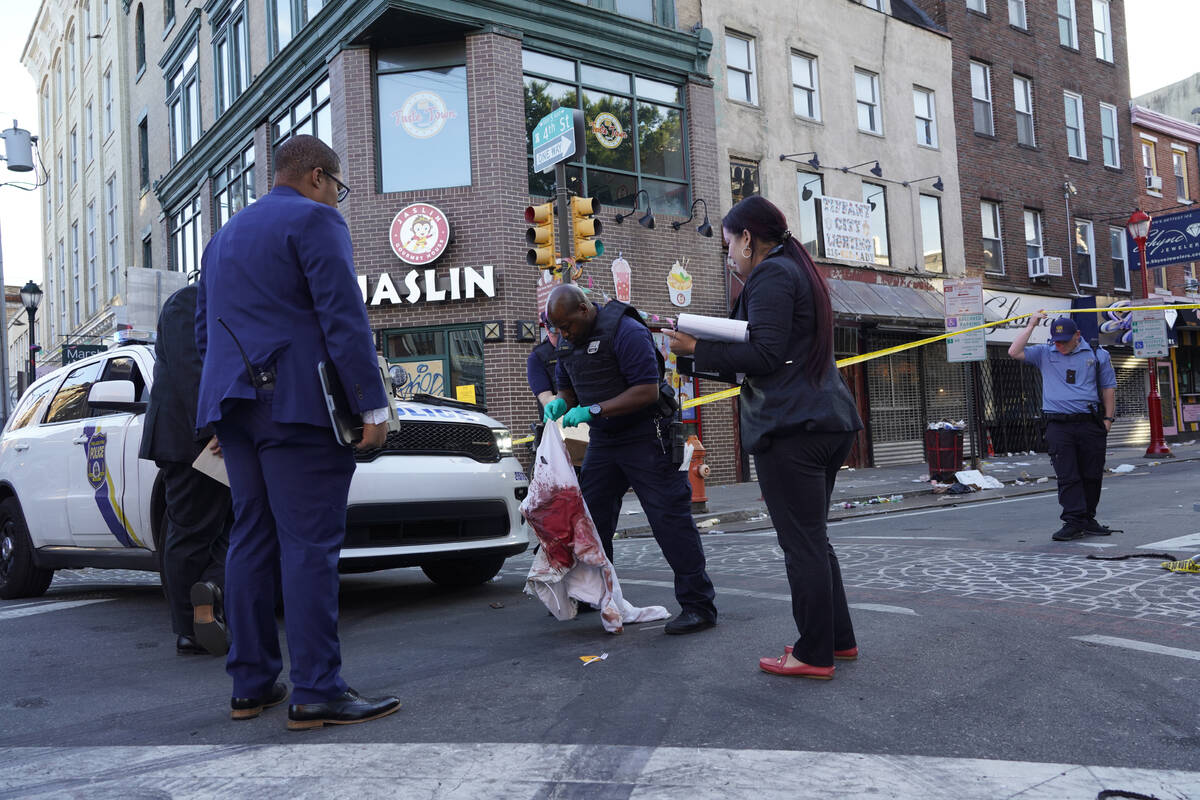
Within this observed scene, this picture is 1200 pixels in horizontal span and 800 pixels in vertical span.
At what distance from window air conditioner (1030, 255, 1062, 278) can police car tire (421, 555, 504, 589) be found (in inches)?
856

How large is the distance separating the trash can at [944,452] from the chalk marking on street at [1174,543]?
670 cm

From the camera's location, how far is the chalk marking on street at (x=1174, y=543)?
6.80 meters

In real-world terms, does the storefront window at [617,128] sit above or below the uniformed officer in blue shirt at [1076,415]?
above

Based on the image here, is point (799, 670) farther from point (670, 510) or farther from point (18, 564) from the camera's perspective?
point (18, 564)

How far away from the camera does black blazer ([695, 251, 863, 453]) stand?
11.9ft

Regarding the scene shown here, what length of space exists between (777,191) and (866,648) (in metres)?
16.4

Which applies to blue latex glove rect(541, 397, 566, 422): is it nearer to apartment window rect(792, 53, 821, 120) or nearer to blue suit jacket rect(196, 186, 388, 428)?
blue suit jacket rect(196, 186, 388, 428)

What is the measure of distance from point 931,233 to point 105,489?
66.5ft

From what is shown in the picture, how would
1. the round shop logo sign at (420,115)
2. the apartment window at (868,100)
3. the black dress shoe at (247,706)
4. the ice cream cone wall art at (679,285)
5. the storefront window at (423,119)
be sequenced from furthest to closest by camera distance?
the apartment window at (868,100) < the ice cream cone wall art at (679,285) < the round shop logo sign at (420,115) < the storefront window at (423,119) < the black dress shoe at (247,706)

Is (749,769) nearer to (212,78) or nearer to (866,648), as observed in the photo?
(866,648)

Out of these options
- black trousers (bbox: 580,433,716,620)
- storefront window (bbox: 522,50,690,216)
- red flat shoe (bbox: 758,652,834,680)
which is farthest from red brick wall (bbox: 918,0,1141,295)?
red flat shoe (bbox: 758,652,834,680)

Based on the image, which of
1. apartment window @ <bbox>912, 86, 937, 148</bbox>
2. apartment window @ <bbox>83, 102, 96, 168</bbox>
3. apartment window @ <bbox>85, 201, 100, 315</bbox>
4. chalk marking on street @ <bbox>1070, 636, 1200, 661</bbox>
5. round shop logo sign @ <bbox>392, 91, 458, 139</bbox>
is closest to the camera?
chalk marking on street @ <bbox>1070, 636, 1200, 661</bbox>

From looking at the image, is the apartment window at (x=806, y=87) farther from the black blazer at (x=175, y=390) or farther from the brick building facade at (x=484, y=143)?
the black blazer at (x=175, y=390)

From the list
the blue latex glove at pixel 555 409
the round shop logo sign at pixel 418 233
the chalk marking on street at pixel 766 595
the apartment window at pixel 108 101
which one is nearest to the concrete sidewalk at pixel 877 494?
the chalk marking on street at pixel 766 595
